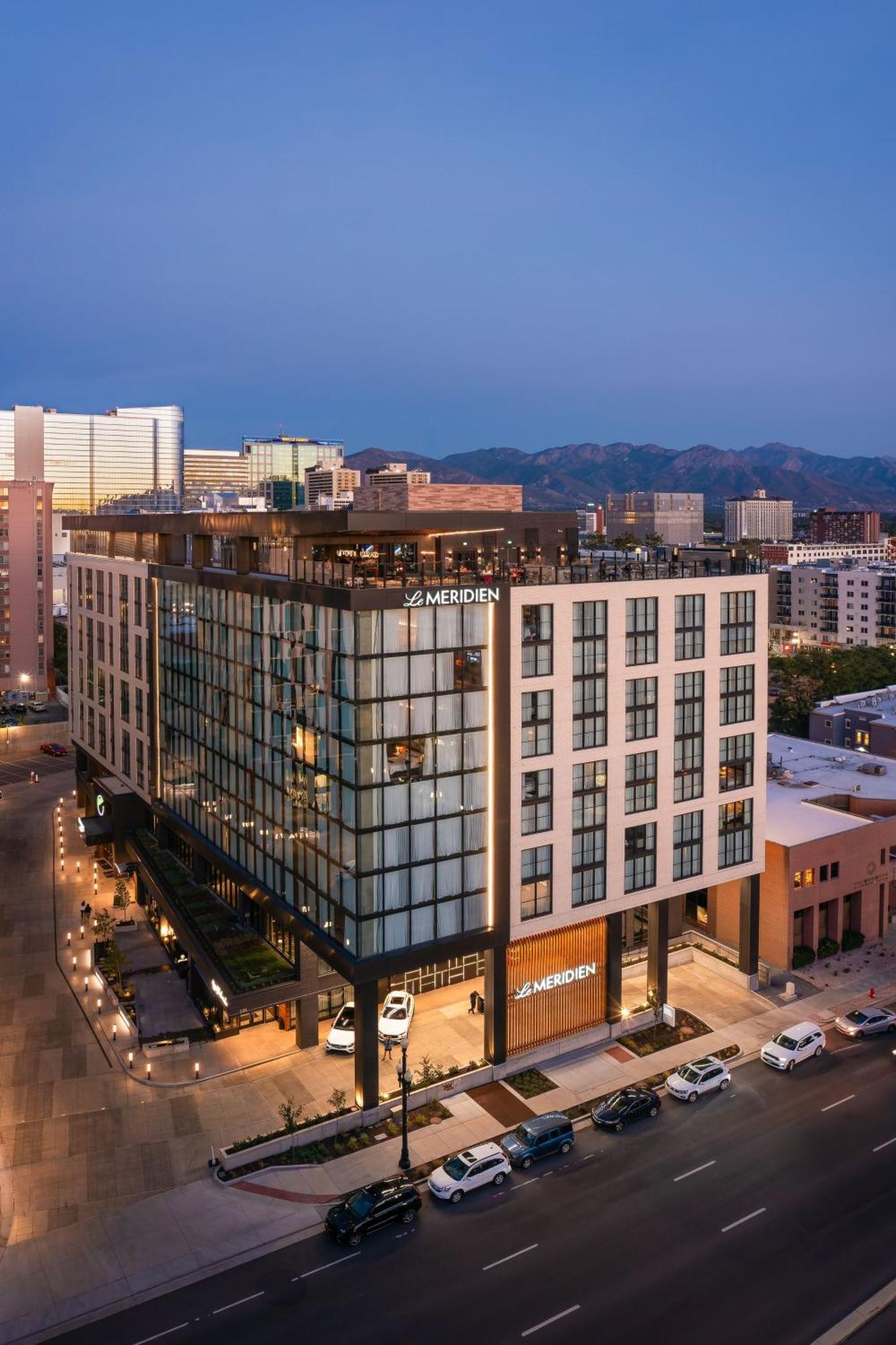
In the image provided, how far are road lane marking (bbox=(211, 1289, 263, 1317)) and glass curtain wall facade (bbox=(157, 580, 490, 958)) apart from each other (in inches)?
498

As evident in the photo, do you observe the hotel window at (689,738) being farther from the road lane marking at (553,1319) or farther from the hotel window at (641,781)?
the road lane marking at (553,1319)

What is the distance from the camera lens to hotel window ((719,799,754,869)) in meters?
53.5

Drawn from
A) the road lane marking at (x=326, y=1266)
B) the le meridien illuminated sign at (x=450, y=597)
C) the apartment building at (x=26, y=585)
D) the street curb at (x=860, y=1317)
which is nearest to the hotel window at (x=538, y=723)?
the le meridien illuminated sign at (x=450, y=597)

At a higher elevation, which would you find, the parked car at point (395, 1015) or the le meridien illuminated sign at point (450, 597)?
the le meridien illuminated sign at point (450, 597)

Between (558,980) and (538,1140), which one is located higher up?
(558,980)

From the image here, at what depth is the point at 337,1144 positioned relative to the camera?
40.2 meters

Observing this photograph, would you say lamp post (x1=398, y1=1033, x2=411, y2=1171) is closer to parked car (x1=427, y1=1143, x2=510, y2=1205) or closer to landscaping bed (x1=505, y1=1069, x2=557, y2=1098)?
parked car (x1=427, y1=1143, x2=510, y2=1205)

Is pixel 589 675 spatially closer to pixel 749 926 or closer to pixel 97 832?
pixel 749 926

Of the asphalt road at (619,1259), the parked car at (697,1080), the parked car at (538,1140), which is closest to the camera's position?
the asphalt road at (619,1259)

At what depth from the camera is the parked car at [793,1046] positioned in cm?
4631

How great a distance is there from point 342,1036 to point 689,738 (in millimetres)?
23289

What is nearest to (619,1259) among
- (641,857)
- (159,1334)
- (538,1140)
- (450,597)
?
(538,1140)

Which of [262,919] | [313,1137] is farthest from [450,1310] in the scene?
[262,919]

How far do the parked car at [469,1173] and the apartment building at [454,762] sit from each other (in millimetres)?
5950
